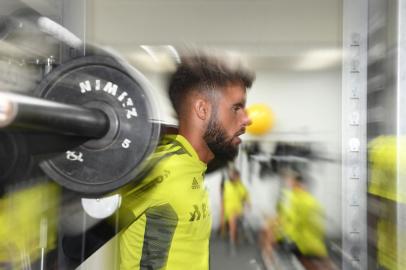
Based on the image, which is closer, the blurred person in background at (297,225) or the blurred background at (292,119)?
the blurred background at (292,119)

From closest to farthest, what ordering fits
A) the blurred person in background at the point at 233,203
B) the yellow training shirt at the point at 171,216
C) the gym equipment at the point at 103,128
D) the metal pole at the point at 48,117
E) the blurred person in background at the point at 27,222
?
the metal pole at the point at 48,117, the gym equipment at the point at 103,128, the blurred person in background at the point at 27,222, the yellow training shirt at the point at 171,216, the blurred person in background at the point at 233,203

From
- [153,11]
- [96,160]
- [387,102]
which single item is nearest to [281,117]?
[387,102]

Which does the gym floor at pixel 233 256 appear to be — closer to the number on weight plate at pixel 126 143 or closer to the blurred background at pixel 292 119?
the blurred background at pixel 292 119

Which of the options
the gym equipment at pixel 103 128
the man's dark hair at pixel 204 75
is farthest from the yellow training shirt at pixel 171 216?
the gym equipment at pixel 103 128

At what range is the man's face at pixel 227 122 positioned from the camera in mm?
837

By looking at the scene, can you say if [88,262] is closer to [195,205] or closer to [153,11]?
[195,205]

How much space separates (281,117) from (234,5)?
25cm

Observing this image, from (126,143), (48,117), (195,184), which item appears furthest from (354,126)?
(48,117)

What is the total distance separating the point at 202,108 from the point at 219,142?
8cm

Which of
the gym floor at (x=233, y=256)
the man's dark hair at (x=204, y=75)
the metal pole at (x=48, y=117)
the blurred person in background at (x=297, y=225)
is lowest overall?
the gym floor at (x=233, y=256)

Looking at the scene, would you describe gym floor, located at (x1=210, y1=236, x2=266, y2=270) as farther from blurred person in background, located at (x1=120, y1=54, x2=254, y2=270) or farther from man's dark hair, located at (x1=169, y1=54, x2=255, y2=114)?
man's dark hair, located at (x1=169, y1=54, x2=255, y2=114)

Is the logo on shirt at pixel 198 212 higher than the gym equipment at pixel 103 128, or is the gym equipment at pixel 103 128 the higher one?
the gym equipment at pixel 103 128

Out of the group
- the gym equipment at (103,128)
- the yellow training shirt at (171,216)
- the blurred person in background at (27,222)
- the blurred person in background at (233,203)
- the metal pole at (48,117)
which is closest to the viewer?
the metal pole at (48,117)

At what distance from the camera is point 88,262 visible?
774 mm
